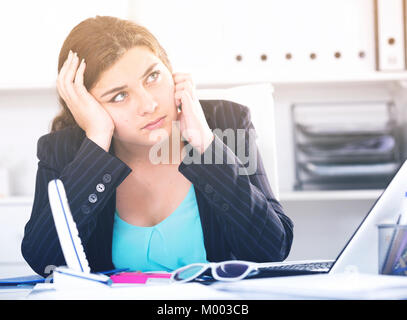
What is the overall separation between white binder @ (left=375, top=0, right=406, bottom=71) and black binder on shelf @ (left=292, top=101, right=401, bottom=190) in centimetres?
13

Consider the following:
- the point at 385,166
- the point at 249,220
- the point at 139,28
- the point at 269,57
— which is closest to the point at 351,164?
the point at 385,166

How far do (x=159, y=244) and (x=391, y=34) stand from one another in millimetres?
1045

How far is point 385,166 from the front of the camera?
1.56m

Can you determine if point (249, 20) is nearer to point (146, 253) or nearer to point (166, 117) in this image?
point (166, 117)

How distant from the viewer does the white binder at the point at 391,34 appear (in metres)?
1.58

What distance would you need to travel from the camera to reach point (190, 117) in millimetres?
1017

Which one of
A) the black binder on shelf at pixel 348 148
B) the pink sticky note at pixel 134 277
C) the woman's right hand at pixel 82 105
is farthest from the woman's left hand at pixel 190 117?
the black binder on shelf at pixel 348 148

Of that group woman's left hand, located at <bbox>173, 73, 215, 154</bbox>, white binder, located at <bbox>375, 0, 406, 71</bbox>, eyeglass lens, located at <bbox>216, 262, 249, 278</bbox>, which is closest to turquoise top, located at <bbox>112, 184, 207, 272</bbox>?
woman's left hand, located at <bbox>173, 73, 215, 154</bbox>

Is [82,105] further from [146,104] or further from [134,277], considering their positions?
[134,277]

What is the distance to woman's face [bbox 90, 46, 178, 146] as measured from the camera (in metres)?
1.00

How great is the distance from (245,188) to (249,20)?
0.96 m

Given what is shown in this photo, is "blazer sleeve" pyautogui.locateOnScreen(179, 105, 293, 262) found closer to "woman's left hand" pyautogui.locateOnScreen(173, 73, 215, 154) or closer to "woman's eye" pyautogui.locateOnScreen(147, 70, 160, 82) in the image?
"woman's left hand" pyautogui.locateOnScreen(173, 73, 215, 154)

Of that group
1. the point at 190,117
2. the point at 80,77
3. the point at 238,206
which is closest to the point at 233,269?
the point at 238,206

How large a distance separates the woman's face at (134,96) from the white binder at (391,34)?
873 mm
